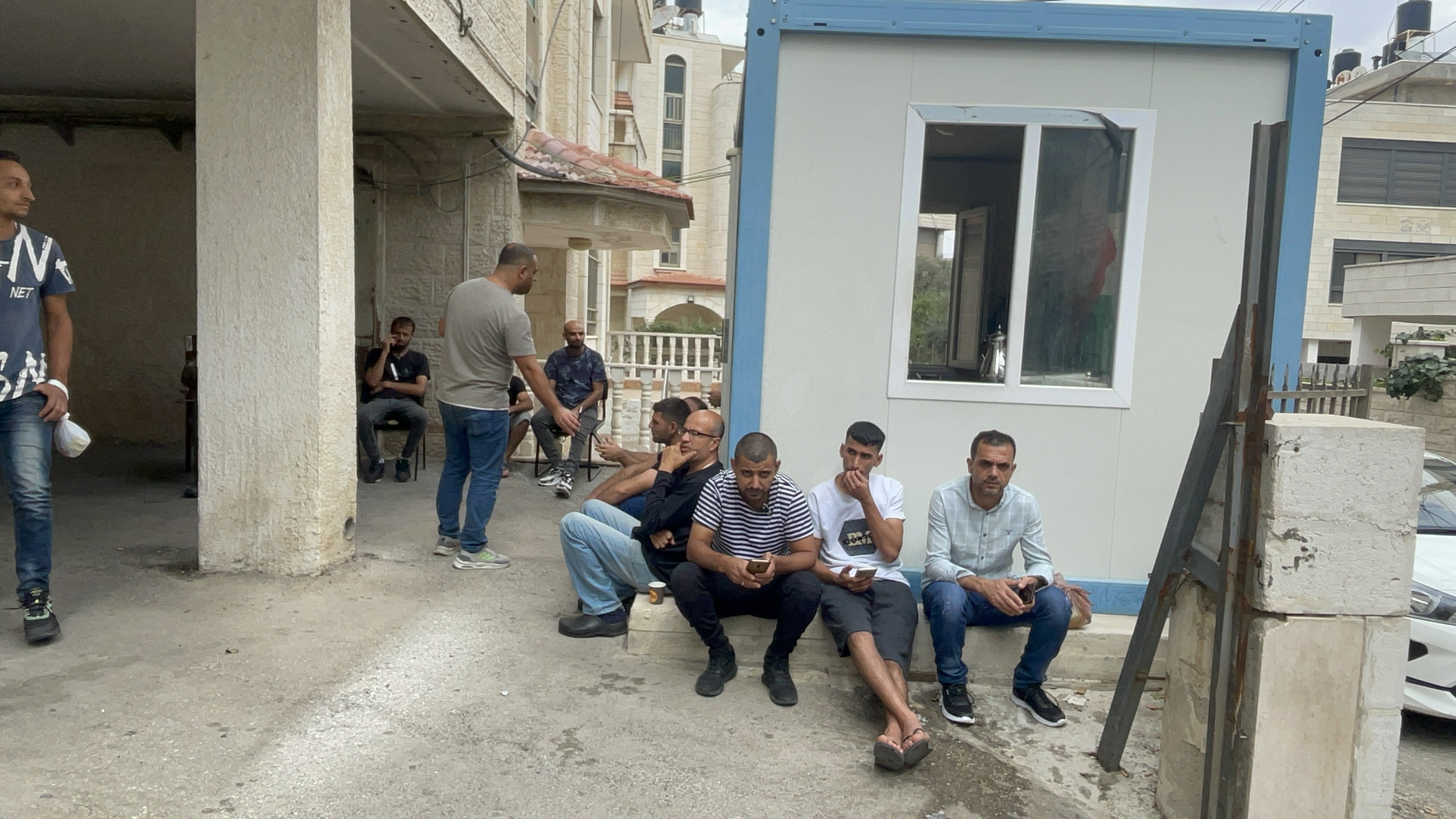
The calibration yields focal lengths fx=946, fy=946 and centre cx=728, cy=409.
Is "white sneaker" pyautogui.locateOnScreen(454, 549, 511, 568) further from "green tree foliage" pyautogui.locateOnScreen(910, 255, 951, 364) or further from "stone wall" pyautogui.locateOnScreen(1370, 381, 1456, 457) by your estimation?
"stone wall" pyautogui.locateOnScreen(1370, 381, 1456, 457)

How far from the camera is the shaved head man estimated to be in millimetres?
7797

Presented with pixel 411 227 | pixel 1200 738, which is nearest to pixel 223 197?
pixel 411 227

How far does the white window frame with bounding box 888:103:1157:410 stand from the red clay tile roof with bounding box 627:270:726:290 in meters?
24.3

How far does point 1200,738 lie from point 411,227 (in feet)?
23.9

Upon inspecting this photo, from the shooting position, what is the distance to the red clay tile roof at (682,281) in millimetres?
28375

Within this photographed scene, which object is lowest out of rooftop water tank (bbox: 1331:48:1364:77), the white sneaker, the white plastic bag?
the white sneaker

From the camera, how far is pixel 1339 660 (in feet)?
8.43

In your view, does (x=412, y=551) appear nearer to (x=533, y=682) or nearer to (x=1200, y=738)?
(x=533, y=682)

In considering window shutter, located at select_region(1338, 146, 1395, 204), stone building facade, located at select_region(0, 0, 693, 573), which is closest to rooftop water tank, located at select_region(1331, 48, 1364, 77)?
window shutter, located at select_region(1338, 146, 1395, 204)

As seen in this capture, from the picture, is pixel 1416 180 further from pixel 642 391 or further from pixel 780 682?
pixel 780 682

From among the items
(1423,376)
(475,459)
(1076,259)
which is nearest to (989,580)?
(1076,259)

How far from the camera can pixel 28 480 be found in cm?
353

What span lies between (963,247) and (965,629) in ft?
8.44

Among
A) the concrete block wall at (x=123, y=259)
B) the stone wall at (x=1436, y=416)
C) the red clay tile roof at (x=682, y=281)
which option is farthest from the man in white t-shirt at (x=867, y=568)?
the red clay tile roof at (x=682, y=281)
